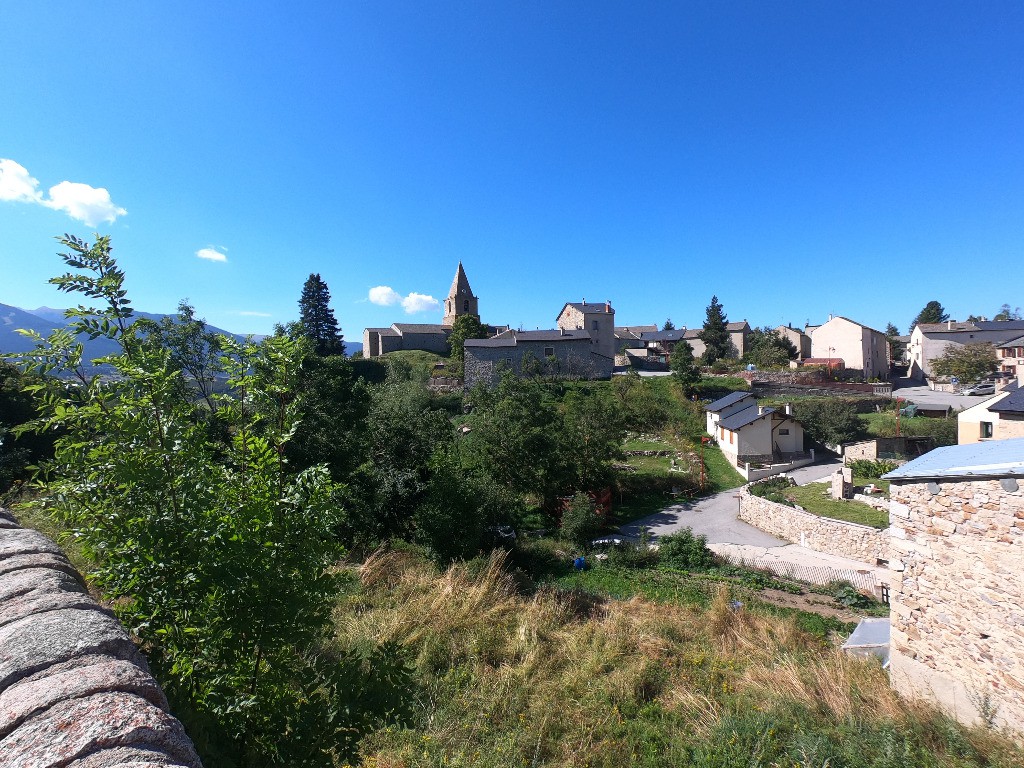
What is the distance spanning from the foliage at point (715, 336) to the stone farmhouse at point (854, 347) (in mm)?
10083

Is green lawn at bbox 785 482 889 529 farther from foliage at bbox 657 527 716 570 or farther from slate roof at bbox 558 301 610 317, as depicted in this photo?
slate roof at bbox 558 301 610 317

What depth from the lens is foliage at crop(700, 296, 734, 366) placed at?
51.8 meters

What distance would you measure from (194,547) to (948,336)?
66.5 m

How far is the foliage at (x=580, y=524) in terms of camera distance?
16.9 m

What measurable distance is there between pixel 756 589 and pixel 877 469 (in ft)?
50.6

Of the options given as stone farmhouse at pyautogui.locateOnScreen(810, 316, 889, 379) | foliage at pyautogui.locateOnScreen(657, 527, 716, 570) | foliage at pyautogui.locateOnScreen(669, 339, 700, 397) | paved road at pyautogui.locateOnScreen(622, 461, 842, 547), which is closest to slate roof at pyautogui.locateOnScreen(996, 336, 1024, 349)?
stone farmhouse at pyautogui.locateOnScreen(810, 316, 889, 379)

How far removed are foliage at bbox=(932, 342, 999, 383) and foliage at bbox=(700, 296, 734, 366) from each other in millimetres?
18727

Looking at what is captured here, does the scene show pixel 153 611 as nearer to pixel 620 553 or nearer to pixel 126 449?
pixel 126 449

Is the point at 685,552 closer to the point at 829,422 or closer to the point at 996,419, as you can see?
the point at 996,419

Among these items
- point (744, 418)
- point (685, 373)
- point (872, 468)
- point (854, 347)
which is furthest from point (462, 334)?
point (854, 347)

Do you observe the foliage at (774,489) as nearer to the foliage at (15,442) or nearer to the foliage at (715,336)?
the foliage at (15,442)

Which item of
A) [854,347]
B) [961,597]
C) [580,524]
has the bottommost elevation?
[580,524]

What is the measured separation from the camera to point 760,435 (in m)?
26.1

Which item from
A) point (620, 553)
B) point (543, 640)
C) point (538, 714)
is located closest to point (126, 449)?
point (538, 714)
